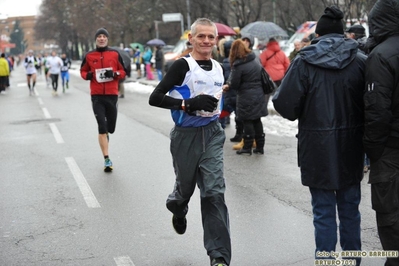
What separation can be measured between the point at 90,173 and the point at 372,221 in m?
4.43

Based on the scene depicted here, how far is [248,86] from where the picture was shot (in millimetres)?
10141

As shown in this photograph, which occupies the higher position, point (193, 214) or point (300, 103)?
point (300, 103)

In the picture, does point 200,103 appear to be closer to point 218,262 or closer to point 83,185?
point 218,262

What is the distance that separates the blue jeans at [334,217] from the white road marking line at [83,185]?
136 inches

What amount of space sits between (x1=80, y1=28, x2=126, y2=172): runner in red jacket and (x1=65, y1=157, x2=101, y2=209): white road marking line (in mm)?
469

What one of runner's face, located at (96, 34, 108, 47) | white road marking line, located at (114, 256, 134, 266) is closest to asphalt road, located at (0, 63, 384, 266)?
white road marking line, located at (114, 256, 134, 266)

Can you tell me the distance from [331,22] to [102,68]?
5329 mm

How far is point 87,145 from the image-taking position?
39.3 feet

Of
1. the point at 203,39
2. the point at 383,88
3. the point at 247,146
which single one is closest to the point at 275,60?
the point at 247,146

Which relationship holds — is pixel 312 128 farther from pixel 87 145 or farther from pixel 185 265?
pixel 87 145

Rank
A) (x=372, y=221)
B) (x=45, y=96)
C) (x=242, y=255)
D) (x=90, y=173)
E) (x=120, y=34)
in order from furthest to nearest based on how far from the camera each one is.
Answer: (x=120, y=34) → (x=45, y=96) → (x=90, y=173) → (x=372, y=221) → (x=242, y=255)

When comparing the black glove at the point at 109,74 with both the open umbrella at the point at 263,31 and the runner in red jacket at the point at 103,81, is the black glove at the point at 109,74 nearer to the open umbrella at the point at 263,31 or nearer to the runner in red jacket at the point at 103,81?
the runner in red jacket at the point at 103,81

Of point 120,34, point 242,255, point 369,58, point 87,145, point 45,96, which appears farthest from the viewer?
point 120,34

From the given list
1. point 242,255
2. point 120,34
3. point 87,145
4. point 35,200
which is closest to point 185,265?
point 242,255
